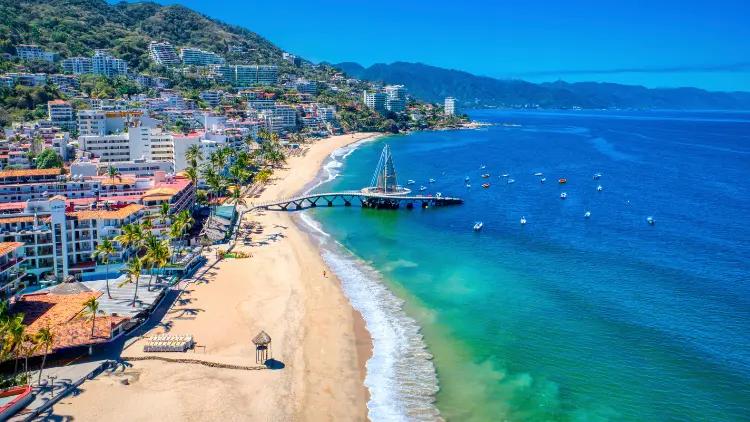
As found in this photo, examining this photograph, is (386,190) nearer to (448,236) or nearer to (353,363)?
(448,236)

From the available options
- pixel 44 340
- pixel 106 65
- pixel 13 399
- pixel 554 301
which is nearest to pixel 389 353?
pixel 554 301

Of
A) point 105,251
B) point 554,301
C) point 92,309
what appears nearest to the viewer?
point 92,309

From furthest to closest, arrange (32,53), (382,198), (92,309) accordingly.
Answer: (32,53) < (382,198) < (92,309)

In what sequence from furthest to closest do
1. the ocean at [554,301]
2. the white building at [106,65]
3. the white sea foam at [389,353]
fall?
1. the white building at [106,65]
2. the ocean at [554,301]
3. the white sea foam at [389,353]

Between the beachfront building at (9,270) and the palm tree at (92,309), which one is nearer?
the palm tree at (92,309)

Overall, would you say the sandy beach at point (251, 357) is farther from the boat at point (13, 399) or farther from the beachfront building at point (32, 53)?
the beachfront building at point (32, 53)

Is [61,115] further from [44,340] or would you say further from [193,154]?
[44,340]

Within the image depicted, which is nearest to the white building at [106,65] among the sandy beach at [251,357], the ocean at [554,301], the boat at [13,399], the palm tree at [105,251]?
the ocean at [554,301]
